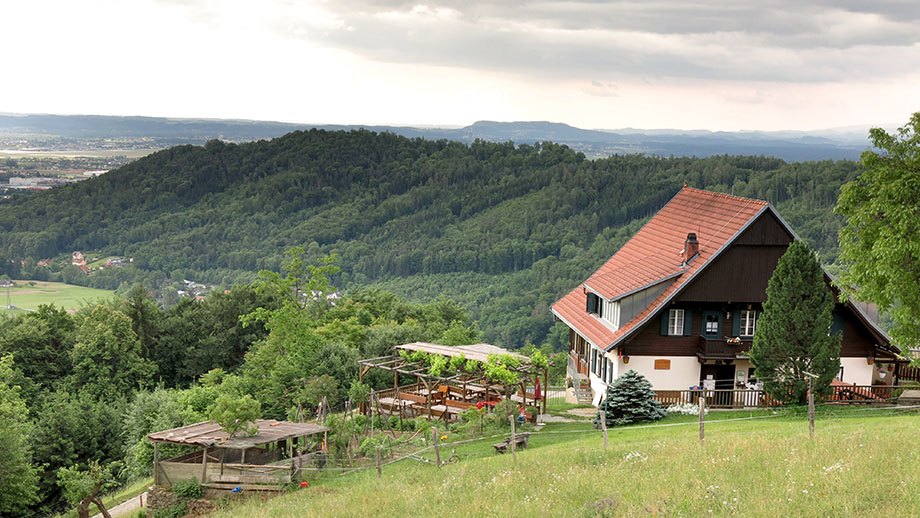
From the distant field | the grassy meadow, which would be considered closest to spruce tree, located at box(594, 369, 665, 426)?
the grassy meadow

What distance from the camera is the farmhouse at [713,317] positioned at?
32125 millimetres

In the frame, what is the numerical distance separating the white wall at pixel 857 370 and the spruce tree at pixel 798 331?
6159mm

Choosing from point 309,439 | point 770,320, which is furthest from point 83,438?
point 770,320

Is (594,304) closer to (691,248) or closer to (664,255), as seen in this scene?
(664,255)

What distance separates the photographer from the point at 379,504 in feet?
57.5

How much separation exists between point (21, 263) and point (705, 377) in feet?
651

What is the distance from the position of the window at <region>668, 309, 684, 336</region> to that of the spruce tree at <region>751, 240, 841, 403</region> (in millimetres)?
4948

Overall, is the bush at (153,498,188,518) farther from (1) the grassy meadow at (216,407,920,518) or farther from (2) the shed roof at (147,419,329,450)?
(2) the shed roof at (147,419,329,450)

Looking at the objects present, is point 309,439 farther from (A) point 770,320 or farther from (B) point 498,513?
(A) point 770,320

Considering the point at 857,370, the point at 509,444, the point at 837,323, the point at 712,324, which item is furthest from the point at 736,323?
the point at 509,444

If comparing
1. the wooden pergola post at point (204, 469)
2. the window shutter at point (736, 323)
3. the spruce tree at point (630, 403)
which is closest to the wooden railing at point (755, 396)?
the spruce tree at point (630, 403)

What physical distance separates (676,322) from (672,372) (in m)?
2.04

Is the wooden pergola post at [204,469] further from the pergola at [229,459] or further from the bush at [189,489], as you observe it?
the bush at [189,489]

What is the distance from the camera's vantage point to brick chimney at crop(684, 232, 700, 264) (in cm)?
3322
